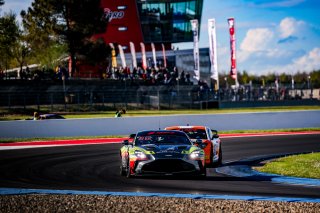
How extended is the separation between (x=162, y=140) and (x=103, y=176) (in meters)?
1.59

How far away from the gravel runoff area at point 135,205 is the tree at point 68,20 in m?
47.1

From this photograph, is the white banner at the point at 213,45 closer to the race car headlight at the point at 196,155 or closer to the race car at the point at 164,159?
the race car at the point at 164,159

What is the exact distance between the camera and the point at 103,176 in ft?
48.1

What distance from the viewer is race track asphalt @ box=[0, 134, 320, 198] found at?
39.5ft

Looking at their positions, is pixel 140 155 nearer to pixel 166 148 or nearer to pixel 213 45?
pixel 166 148

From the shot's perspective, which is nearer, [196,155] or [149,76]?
[196,155]

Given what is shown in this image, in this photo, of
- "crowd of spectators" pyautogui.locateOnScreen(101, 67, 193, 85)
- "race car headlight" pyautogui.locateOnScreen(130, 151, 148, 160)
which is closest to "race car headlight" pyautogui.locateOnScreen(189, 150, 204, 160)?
"race car headlight" pyautogui.locateOnScreen(130, 151, 148, 160)

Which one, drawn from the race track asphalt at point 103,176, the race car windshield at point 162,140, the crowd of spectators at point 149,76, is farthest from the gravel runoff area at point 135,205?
the crowd of spectators at point 149,76

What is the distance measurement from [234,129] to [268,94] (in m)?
26.7

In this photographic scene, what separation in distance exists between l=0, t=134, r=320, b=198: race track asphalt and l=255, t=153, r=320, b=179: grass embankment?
1234 mm

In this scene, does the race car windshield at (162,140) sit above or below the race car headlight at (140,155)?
above

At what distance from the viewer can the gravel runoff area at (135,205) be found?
9344 millimetres

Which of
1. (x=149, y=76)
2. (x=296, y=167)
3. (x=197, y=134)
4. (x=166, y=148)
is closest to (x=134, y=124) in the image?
(x=197, y=134)

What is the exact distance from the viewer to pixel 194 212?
909cm
